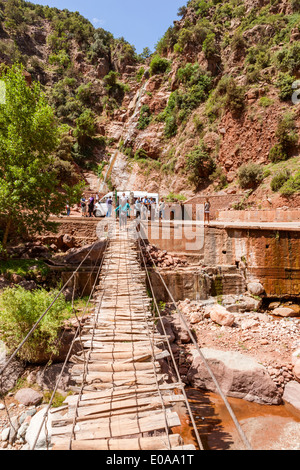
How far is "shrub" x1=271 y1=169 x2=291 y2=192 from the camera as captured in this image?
1638 cm

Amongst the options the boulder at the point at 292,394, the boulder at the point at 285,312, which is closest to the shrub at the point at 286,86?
the boulder at the point at 285,312

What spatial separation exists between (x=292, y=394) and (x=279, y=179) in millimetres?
13713

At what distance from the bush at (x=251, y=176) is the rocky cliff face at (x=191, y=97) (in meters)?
0.07

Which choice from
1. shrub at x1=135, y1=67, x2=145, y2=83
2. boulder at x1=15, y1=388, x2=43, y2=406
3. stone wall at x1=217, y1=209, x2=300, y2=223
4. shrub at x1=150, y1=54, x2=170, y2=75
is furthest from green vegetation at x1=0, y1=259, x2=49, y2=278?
shrub at x1=135, y1=67, x2=145, y2=83

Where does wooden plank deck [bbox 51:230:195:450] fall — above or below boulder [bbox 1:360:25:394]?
above

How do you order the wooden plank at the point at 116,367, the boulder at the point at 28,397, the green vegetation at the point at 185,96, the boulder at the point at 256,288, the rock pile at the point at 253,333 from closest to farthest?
the wooden plank at the point at 116,367 → the boulder at the point at 28,397 → the rock pile at the point at 253,333 → the boulder at the point at 256,288 → the green vegetation at the point at 185,96

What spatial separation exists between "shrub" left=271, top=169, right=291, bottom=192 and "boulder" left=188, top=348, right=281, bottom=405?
42.7 ft

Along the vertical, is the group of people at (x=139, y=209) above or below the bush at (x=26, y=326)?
above

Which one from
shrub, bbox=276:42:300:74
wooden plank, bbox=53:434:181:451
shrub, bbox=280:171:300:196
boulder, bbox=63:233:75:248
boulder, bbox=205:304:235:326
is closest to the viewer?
wooden plank, bbox=53:434:181:451

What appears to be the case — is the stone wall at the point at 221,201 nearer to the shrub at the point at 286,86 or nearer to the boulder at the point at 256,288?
the boulder at the point at 256,288

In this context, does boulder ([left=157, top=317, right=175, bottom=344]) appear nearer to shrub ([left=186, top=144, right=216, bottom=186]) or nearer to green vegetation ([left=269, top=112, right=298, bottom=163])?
green vegetation ([left=269, top=112, right=298, bottom=163])

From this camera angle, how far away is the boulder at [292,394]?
5911 millimetres

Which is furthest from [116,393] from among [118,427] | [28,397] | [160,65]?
[160,65]

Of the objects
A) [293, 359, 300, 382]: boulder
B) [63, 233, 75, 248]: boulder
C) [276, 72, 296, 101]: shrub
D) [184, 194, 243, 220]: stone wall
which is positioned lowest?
[293, 359, 300, 382]: boulder
